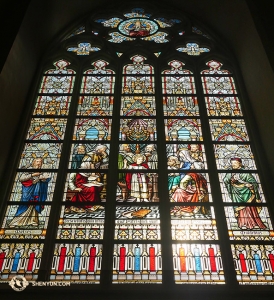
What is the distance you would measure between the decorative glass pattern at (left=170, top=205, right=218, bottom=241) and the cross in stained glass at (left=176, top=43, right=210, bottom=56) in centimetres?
403

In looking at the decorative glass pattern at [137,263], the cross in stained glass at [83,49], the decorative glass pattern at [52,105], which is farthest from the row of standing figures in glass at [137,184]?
the cross in stained glass at [83,49]

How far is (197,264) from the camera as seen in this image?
5.69m

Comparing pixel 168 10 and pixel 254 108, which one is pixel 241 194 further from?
pixel 168 10

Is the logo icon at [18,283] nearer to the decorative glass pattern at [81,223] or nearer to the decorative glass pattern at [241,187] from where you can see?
the decorative glass pattern at [81,223]

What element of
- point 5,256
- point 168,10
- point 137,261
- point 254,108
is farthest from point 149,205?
point 168,10

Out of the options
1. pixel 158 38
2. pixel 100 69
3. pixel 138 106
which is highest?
pixel 158 38

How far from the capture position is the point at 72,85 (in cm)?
836

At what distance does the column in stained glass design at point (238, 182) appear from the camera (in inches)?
227

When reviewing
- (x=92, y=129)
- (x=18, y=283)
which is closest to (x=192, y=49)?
(x=92, y=129)

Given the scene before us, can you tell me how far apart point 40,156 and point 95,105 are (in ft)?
4.80

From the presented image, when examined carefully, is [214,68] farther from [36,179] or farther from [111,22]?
[36,179]

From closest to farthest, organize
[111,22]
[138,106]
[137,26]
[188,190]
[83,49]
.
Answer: [188,190] → [138,106] → [83,49] → [137,26] → [111,22]

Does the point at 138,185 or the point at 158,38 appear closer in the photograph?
the point at 138,185

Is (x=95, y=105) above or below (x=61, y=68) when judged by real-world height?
below
